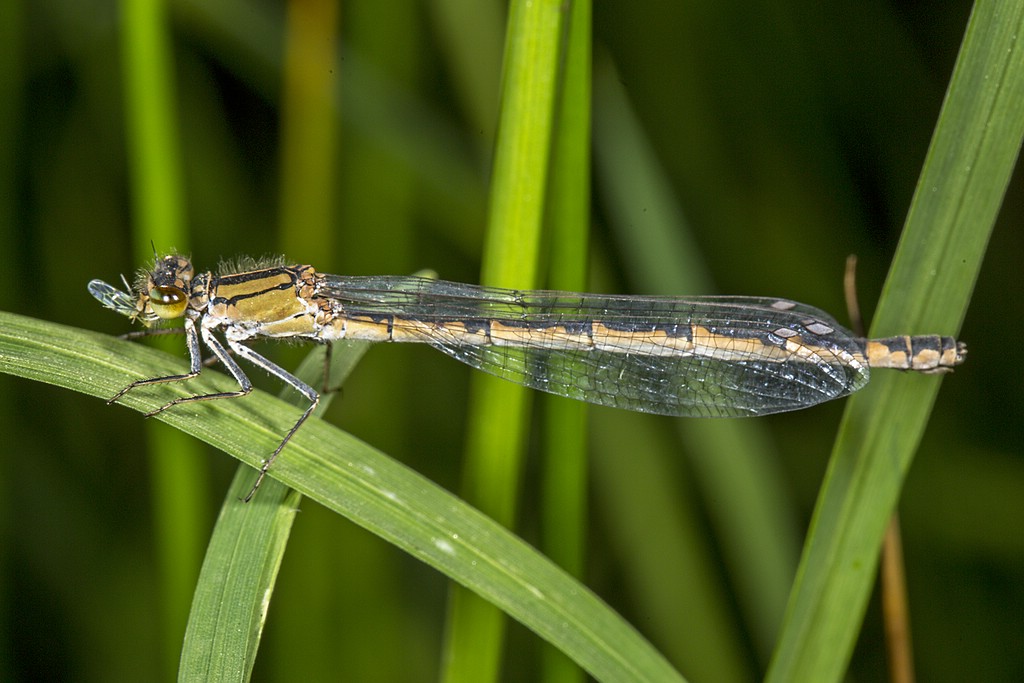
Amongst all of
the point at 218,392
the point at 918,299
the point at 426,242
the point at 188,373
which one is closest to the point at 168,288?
the point at 188,373

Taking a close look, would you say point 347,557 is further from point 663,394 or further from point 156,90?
point 156,90

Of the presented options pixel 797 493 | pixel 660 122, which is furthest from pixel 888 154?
pixel 797 493

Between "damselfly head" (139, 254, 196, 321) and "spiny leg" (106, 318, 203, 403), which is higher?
"damselfly head" (139, 254, 196, 321)

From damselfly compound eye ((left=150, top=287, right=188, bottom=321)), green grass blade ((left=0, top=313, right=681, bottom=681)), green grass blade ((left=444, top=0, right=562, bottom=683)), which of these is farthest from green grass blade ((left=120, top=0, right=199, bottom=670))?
green grass blade ((left=444, top=0, right=562, bottom=683))

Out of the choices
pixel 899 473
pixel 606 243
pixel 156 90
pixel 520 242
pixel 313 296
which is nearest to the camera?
pixel 520 242

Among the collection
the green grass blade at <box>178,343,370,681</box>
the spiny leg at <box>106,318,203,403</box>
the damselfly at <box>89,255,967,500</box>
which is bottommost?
the green grass blade at <box>178,343,370,681</box>

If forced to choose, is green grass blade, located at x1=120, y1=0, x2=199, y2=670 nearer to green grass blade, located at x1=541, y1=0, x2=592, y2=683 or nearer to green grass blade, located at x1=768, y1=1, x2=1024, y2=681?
green grass blade, located at x1=541, y1=0, x2=592, y2=683

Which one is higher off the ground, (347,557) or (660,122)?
(660,122)
